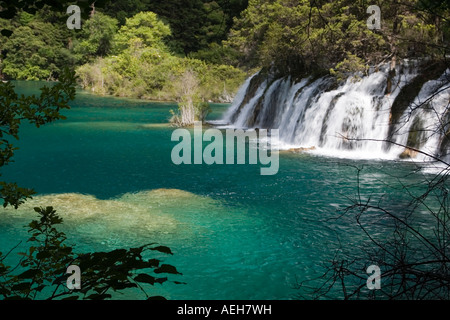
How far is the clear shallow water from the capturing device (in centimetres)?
630

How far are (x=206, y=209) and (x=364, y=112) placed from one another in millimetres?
7983

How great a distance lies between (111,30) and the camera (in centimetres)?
4934

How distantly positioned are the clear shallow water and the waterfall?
1431mm

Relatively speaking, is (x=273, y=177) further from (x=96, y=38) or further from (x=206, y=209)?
(x=96, y=38)

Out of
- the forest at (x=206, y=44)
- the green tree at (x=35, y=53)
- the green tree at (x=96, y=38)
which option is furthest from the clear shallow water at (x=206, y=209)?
the green tree at (x=35, y=53)

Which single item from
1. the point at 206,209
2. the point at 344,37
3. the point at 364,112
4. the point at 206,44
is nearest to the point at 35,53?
the point at 206,44

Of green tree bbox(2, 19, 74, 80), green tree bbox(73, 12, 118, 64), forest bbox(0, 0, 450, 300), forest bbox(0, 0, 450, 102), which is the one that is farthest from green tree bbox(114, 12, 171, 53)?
forest bbox(0, 0, 450, 300)

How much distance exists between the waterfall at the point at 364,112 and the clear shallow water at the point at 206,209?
1431 mm

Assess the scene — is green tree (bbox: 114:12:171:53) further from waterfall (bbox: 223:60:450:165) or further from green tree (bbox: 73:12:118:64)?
waterfall (bbox: 223:60:450:165)

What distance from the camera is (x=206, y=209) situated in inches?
349

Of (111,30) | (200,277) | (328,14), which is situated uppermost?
(111,30)
